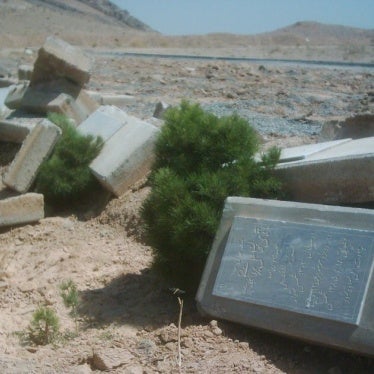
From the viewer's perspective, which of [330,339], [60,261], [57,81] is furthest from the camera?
[57,81]

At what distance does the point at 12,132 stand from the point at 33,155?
4.91ft

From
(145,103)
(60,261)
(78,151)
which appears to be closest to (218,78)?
(145,103)

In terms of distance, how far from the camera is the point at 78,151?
8266mm

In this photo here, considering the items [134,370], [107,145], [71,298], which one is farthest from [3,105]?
[134,370]

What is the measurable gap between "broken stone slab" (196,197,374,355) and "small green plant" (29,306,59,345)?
0.97 meters

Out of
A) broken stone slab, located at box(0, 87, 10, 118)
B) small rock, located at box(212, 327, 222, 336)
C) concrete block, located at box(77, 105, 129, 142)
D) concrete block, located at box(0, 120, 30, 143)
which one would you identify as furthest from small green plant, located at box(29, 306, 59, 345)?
broken stone slab, located at box(0, 87, 10, 118)

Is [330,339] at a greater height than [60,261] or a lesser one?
greater

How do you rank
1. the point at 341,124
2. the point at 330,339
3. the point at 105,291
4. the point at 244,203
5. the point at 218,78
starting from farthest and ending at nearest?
the point at 218,78
the point at 341,124
the point at 105,291
the point at 244,203
the point at 330,339

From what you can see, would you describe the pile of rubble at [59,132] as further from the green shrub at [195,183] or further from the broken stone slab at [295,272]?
the broken stone slab at [295,272]

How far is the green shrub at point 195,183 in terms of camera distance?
5.48m

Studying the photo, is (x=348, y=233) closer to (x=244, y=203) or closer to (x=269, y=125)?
(x=244, y=203)

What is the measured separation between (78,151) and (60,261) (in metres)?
1.58

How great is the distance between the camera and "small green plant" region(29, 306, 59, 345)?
5176mm

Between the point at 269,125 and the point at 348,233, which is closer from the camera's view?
the point at 348,233
